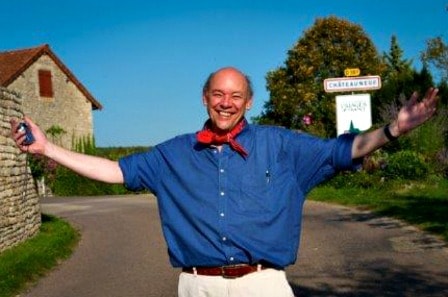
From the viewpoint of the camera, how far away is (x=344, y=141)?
11.7 feet

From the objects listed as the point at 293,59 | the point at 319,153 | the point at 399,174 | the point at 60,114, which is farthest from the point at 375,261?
the point at 293,59

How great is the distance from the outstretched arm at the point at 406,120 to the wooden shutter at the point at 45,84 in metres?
35.4

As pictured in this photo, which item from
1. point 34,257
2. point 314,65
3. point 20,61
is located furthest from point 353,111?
point 314,65

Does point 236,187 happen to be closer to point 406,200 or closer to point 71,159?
point 71,159

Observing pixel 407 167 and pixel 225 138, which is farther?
pixel 407 167

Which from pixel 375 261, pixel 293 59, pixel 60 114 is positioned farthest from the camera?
pixel 293 59

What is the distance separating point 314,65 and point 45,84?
17289mm

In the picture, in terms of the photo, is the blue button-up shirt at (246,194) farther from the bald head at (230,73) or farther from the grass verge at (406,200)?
the grass verge at (406,200)

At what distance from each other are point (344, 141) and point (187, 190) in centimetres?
86

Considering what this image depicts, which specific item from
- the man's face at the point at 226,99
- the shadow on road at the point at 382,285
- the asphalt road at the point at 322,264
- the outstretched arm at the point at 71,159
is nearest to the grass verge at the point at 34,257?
the asphalt road at the point at 322,264

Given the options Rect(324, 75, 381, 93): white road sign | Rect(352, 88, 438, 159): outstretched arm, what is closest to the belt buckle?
Rect(352, 88, 438, 159): outstretched arm

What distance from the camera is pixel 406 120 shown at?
3361 mm

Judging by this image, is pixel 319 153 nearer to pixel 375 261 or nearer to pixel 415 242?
pixel 375 261

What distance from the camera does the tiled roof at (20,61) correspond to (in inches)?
1369
